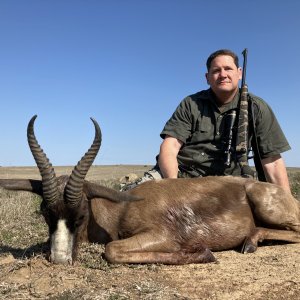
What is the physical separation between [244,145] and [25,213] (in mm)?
4740

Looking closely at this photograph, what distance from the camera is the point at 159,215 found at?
19.6ft

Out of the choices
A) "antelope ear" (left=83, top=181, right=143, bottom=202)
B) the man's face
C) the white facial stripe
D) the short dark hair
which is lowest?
the white facial stripe

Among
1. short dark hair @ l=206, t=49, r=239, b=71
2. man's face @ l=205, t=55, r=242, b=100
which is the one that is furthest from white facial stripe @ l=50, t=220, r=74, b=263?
short dark hair @ l=206, t=49, r=239, b=71

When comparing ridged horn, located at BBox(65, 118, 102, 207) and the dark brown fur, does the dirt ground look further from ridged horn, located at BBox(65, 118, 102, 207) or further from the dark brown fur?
ridged horn, located at BBox(65, 118, 102, 207)

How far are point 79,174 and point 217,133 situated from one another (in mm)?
3521

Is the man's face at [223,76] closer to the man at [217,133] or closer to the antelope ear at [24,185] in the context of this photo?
the man at [217,133]

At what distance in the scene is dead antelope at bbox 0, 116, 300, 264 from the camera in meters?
5.26

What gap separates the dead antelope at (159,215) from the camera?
526 centimetres

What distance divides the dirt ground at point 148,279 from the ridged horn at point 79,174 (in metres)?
Result: 0.70

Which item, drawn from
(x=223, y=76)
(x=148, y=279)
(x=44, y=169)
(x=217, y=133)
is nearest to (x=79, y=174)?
(x=44, y=169)

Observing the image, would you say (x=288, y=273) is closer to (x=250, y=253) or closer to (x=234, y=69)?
(x=250, y=253)

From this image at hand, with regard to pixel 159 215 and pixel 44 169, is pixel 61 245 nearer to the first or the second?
pixel 44 169

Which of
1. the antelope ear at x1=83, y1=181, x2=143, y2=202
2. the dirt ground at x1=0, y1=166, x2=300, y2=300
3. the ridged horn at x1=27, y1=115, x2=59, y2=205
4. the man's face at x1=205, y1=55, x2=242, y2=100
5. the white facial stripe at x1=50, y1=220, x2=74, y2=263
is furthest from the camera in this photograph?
the man's face at x1=205, y1=55, x2=242, y2=100

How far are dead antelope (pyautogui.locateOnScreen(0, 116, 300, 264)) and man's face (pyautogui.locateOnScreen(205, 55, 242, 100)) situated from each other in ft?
6.70
